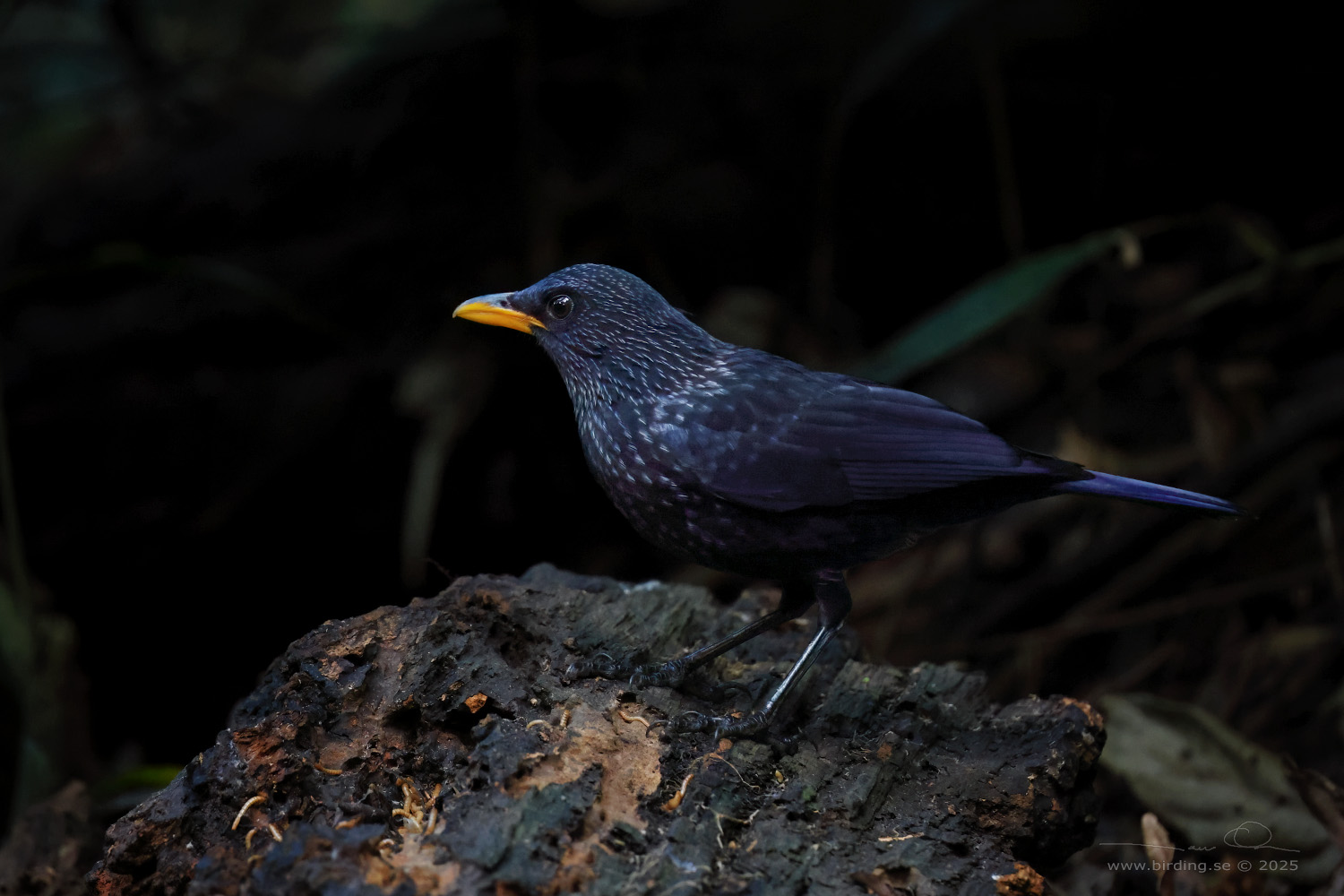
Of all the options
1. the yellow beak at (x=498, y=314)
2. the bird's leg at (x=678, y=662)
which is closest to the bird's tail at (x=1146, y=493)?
the bird's leg at (x=678, y=662)

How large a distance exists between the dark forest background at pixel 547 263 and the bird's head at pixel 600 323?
2.30 metres

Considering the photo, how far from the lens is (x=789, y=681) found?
8.82 ft

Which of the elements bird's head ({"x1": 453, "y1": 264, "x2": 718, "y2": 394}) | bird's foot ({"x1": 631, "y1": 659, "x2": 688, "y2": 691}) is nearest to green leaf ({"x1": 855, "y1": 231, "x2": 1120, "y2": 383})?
bird's head ({"x1": 453, "y1": 264, "x2": 718, "y2": 394})

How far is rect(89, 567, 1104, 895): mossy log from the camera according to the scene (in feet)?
6.65

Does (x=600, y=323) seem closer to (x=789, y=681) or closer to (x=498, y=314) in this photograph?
(x=498, y=314)

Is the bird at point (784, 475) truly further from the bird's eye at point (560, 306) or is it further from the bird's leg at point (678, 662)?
the bird's eye at point (560, 306)

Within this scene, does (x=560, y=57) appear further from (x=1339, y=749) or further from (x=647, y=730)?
(x=1339, y=749)

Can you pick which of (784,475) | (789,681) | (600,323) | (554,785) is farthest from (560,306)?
(554,785)

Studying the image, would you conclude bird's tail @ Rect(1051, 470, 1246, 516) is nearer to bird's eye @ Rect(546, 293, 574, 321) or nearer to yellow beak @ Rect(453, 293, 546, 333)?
bird's eye @ Rect(546, 293, 574, 321)

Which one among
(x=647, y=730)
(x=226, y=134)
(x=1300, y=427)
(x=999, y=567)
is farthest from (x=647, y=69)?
(x=647, y=730)

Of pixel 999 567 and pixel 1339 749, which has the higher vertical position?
pixel 999 567

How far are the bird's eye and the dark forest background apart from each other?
2343 millimetres

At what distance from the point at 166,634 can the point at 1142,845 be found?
5.01m

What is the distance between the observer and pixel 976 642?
15.9 feet
